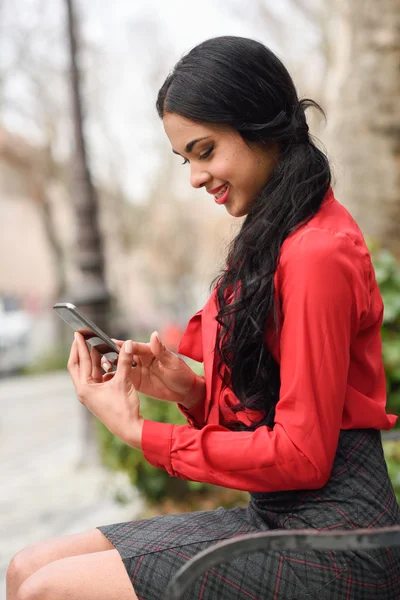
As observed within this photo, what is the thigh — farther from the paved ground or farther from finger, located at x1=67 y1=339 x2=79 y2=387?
the paved ground

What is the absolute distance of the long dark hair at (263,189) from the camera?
1479 millimetres

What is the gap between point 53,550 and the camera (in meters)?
1.63

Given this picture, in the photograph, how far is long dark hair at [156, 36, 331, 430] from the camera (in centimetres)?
148

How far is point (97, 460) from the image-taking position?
6.14 m

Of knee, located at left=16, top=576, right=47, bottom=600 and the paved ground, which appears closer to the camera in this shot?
knee, located at left=16, top=576, right=47, bottom=600

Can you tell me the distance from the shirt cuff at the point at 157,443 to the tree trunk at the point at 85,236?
4.30 metres

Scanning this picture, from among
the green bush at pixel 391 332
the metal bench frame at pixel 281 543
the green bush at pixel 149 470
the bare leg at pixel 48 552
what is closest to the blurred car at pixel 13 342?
the green bush at pixel 149 470

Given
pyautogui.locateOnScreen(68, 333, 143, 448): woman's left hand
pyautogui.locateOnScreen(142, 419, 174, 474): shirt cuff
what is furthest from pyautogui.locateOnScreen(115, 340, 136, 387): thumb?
pyautogui.locateOnScreen(142, 419, 174, 474): shirt cuff

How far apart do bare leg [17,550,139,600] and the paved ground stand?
84.0 inches

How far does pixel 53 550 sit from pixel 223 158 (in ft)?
3.14

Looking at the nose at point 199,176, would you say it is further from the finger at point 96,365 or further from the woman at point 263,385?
the finger at point 96,365

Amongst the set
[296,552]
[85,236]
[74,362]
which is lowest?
[85,236]

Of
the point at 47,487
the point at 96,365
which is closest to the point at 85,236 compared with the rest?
the point at 47,487

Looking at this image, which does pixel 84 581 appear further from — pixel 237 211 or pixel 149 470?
pixel 149 470
